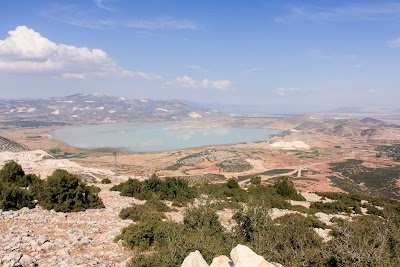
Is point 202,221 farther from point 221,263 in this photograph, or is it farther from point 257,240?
point 221,263

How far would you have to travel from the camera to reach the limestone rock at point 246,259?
838 cm

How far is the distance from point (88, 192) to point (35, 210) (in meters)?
3.92

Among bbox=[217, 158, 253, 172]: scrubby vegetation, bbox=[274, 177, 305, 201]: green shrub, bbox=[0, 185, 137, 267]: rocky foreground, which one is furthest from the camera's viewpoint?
bbox=[217, 158, 253, 172]: scrubby vegetation

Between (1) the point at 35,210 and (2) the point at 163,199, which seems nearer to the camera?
(1) the point at 35,210

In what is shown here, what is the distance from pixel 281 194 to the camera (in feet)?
121

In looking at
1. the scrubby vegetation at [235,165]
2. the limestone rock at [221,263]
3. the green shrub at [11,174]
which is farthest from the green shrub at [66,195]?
the scrubby vegetation at [235,165]

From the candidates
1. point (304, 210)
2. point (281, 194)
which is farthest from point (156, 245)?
point (281, 194)

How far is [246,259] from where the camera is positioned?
8516mm

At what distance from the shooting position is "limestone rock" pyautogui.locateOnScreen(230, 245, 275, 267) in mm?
8383

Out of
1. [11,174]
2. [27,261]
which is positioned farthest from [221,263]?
[11,174]

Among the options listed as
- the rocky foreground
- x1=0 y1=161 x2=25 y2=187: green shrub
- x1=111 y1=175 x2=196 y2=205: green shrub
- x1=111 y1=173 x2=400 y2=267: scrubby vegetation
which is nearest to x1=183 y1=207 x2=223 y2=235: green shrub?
x1=111 y1=173 x2=400 y2=267: scrubby vegetation

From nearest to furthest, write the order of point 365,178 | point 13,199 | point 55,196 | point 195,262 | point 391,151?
1. point 195,262
2. point 13,199
3. point 55,196
4. point 365,178
5. point 391,151

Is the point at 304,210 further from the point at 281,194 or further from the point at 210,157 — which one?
the point at 210,157

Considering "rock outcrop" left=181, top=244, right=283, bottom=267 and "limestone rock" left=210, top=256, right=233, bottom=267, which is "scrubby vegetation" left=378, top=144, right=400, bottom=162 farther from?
"rock outcrop" left=181, top=244, right=283, bottom=267
